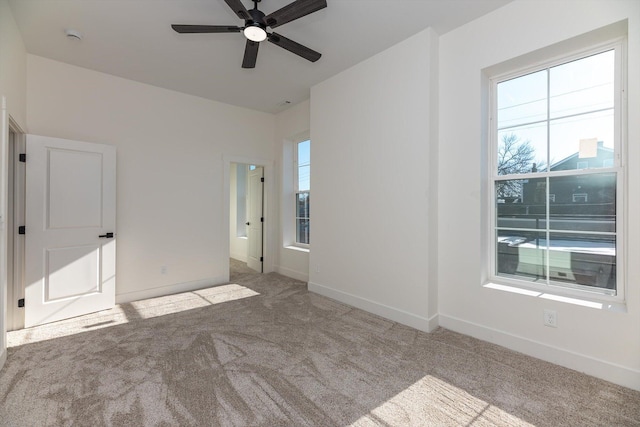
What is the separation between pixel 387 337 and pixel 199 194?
3.38 m

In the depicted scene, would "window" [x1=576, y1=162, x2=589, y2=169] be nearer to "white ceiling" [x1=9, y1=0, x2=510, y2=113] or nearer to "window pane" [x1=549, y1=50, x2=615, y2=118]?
"window pane" [x1=549, y1=50, x2=615, y2=118]

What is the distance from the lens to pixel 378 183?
330cm

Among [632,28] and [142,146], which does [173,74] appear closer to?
[142,146]

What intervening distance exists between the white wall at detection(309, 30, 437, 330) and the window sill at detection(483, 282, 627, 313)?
0.64 meters

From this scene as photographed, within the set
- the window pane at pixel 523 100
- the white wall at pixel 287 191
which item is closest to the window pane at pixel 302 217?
the white wall at pixel 287 191

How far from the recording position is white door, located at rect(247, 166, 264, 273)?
5480 millimetres

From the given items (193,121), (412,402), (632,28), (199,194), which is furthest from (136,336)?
(632,28)

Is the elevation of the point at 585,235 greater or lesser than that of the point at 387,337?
greater

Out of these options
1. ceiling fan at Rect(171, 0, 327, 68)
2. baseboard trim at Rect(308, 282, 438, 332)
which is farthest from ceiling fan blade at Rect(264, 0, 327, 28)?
baseboard trim at Rect(308, 282, 438, 332)

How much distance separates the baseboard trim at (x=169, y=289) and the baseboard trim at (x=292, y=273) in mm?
954

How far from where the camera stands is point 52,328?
299 centimetres

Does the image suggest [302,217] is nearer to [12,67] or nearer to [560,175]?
[560,175]

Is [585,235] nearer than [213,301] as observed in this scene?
Yes

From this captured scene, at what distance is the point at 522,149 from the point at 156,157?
4400 millimetres
